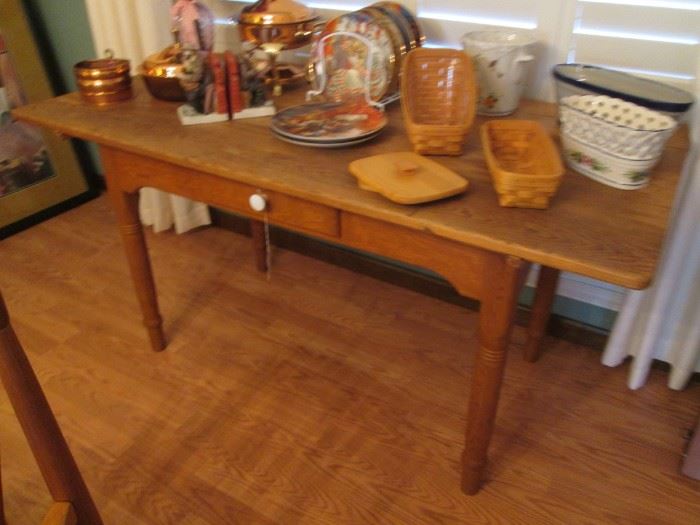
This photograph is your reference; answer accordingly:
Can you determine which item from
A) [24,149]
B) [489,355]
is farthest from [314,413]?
[24,149]

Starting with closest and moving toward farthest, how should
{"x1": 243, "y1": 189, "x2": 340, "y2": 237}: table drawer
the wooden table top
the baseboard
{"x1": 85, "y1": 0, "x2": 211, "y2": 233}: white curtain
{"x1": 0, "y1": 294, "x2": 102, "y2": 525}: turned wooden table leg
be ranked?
{"x1": 0, "y1": 294, "x2": 102, "y2": 525}: turned wooden table leg
the wooden table top
{"x1": 243, "y1": 189, "x2": 340, "y2": 237}: table drawer
the baseboard
{"x1": 85, "y1": 0, "x2": 211, "y2": 233}: white curtain

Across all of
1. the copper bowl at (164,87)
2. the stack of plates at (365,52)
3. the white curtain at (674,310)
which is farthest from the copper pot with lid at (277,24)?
the white curtain at (674,310)

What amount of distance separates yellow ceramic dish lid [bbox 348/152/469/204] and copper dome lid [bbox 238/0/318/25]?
0.60 metres

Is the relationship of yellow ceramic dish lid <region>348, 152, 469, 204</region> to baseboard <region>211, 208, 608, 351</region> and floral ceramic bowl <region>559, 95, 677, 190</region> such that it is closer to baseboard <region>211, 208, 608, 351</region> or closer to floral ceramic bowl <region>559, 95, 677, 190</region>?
floral ceramic bowl <region>559, 95, 677, 190</region>

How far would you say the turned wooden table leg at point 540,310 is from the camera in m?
1.50

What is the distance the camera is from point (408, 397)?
5.13 feet

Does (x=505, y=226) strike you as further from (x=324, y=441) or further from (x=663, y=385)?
(x=663, y=385)

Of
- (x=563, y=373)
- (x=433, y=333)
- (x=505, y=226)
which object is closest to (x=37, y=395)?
(x=505, y=226)

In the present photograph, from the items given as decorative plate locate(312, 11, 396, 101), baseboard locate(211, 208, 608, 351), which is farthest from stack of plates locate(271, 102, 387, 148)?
baseboard locate(211, 208, 608, 351)

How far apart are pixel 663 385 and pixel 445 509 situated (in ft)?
2.42

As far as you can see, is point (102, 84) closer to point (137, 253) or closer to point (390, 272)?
point (137, 253)

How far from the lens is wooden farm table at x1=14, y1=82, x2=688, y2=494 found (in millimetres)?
886

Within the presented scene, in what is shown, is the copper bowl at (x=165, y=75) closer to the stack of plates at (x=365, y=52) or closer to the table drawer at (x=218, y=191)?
the table drawer at (x=218, y=191)

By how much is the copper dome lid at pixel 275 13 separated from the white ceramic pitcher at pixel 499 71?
0.43 metres
